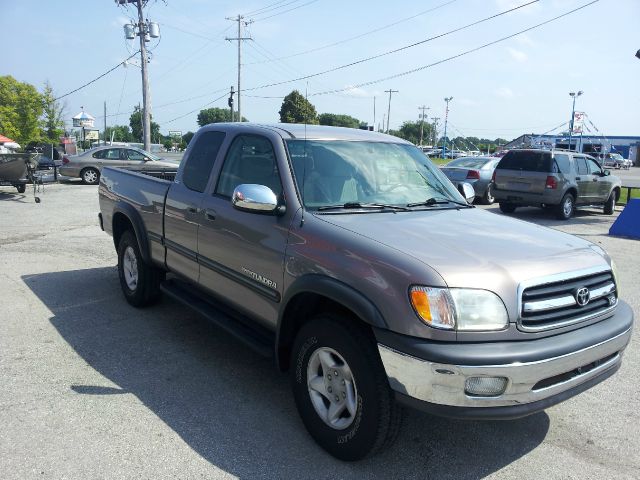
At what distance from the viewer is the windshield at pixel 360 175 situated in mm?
3623

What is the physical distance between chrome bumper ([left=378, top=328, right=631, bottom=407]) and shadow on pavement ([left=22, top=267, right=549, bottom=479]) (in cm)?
65

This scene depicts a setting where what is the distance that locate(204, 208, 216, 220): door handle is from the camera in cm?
414

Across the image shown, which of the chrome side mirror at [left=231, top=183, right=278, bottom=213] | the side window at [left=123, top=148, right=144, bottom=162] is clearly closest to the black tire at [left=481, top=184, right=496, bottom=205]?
the side window at [left=123, top=148, right=144, bottom=162]

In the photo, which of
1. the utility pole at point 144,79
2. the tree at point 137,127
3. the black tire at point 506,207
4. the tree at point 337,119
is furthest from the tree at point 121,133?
the black tire at point 506,207

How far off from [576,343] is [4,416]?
3.48 metres

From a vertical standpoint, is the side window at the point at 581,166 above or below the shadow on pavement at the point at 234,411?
above

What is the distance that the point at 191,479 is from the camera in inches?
113

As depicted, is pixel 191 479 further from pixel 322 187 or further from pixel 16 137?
pixel 16 137

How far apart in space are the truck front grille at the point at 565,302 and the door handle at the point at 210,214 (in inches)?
94.1

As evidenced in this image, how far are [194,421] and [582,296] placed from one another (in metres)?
2.46

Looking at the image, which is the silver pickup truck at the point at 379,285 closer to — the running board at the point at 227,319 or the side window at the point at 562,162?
the running board at the point at 227,319

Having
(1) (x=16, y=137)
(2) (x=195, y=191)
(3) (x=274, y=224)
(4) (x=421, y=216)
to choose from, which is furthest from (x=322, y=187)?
(1) (x=16, y=137)

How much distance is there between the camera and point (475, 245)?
2.98 m

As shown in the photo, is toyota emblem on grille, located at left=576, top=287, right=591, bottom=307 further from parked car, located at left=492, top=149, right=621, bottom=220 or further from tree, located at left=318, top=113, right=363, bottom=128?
tree, located at left=318, top=113, right=363, bottom=128
